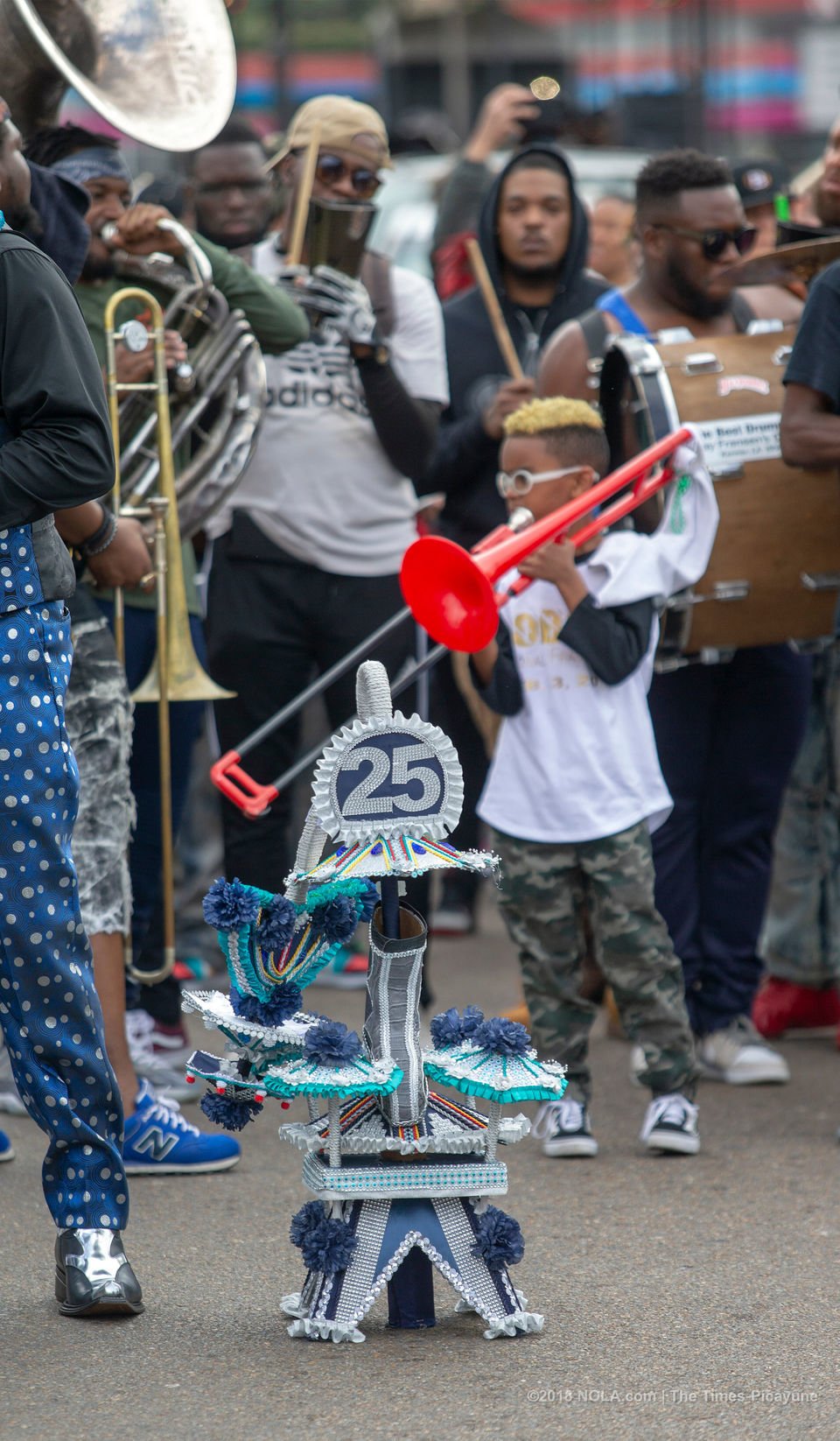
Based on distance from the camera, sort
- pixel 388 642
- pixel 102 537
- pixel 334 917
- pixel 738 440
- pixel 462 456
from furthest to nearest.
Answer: pixel 462 456
pixel 388 642
pixel 738 440
pixel 102 537
pixel 334 917

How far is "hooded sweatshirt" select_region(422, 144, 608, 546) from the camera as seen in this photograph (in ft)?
19.5

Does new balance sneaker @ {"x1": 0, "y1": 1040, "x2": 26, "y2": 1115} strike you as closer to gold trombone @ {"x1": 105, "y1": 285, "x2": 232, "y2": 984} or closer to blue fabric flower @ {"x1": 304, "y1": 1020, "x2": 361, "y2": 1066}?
gold trombone @ {"x1": 105, "y1": 285, "x2": 232, "y2": 984}

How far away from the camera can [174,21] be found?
197 inches

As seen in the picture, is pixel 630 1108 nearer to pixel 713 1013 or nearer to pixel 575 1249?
pixel 713 1013

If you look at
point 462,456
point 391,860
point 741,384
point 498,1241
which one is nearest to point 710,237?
point 741,384

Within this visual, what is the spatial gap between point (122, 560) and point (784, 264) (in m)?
1.95

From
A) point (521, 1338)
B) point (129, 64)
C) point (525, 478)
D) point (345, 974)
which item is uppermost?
point (129, 64)

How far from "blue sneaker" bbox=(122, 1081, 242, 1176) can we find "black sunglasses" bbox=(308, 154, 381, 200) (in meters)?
2.39

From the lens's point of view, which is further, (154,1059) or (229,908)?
(154,1059)

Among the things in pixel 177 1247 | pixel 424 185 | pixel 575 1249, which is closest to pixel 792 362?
pixel 575 1249

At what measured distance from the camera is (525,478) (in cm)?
457

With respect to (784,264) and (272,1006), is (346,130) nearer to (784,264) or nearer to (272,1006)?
(784,264)

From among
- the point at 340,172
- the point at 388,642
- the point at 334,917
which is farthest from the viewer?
the point at 388,642

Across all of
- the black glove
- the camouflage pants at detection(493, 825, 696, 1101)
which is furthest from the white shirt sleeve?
the camouflage pants at detection(493, 825, 696, 1101)
